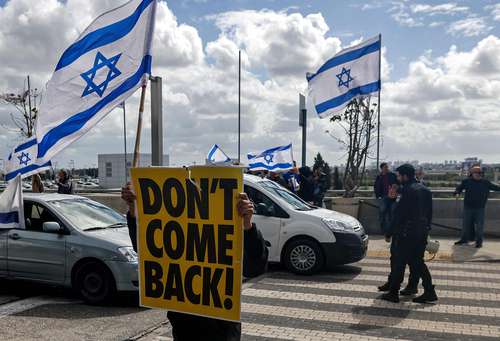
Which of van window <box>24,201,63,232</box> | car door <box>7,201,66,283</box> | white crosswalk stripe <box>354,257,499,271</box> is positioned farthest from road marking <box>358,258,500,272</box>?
van window <box>24,201,63,232</box>

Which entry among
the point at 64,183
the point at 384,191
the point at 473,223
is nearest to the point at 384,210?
the point at 384,191

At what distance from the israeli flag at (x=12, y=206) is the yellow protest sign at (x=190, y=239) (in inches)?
196

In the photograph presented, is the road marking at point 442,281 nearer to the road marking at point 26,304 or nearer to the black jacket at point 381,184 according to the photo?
the road marking at point 26,304

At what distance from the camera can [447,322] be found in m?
6.52

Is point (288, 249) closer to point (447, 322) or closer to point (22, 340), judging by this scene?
point (447, 322)

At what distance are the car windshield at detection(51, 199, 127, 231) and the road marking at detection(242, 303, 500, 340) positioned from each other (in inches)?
99.0

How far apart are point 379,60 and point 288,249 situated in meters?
5.85

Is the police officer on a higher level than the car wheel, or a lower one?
higher

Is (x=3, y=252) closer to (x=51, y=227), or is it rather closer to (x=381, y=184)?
(x=51, y=227)

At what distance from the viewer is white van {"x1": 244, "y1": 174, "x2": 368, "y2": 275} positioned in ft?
30.7

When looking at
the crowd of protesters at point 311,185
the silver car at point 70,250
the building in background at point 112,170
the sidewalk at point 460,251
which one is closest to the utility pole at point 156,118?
the silver car at point 70,250

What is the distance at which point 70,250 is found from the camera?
7.53m

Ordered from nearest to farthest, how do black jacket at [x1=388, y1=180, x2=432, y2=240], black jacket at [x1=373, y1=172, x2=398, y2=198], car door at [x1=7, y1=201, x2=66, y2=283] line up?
1. black jacket at [x1=388, y1=180, x2=432, y2=240]
2. car door at [x1=7, y1=201, x2=66, y2=283]
3. black jacket at [x1=373, y1=172, x2=398, y2=198]

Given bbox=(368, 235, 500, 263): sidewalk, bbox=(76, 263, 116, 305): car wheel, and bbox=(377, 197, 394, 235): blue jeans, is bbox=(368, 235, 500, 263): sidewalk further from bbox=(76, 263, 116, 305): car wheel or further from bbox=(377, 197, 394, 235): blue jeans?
bbox=(76, 263, 116, 305): car wheel
